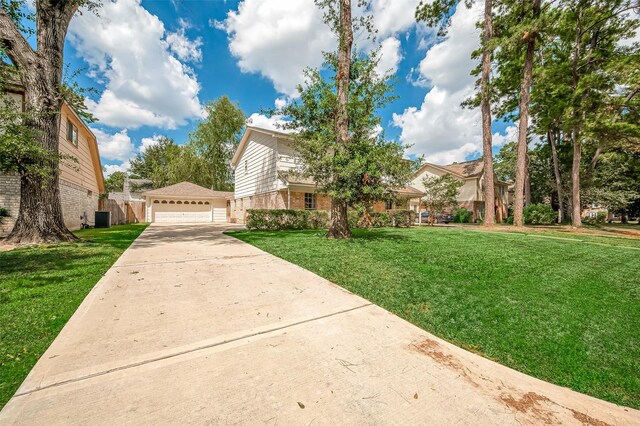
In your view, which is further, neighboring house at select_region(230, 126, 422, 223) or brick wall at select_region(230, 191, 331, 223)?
brick wall at select_region(230, 191, 331, 223)

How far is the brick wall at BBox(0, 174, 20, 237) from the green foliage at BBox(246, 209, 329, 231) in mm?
8747

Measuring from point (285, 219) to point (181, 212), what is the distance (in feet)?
43.4

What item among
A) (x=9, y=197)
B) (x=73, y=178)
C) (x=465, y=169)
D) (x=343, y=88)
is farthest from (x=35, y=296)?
(x=465, y=169)

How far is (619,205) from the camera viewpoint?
19.2m

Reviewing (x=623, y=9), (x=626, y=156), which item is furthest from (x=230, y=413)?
(x=626, y=156)

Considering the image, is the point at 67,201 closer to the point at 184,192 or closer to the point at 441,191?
the point at 184,192

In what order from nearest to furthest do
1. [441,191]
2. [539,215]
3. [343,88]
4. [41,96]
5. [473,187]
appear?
[41,96] < [343,88] < [441,191] < [539,215] < [473,187]

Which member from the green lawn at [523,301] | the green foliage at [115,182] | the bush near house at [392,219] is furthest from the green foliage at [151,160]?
the green lawn at [523,301]

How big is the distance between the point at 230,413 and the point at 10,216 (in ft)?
46.1

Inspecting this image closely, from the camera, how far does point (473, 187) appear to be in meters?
25.8

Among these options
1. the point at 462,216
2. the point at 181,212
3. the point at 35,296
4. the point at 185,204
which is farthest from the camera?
the point at 462,216

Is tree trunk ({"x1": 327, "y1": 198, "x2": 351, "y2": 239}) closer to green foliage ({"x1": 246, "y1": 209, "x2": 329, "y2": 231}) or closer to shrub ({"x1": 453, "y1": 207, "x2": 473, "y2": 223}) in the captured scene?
green foliage ({"x1": 246, "y1": 209, "x2": 329, "y2": 231})

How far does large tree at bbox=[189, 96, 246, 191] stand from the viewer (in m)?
27.2

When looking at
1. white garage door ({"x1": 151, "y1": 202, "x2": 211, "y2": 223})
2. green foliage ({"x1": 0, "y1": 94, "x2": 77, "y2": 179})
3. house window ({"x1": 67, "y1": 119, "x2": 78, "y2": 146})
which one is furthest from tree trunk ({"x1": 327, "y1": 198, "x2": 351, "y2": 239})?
white garage door ({"x1": 151, "y1": 202, "x2": 211, "y2": 223})
